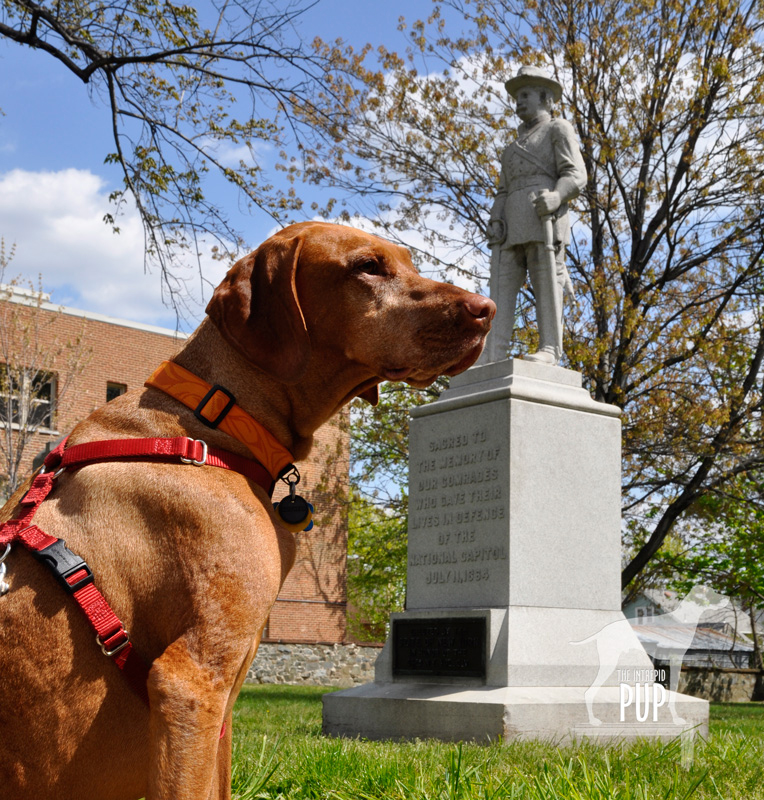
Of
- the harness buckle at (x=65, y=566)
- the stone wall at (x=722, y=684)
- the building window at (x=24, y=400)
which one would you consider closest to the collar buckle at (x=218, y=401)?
the harness buckle at (x=65, y=566)

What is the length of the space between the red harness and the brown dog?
0.02m

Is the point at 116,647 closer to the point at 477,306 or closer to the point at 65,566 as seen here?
the point at 65,566

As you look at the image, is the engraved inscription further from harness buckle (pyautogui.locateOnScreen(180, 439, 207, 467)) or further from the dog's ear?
harness buckle (pyautogui.locateOnScreen(180, 439, 207, 467))

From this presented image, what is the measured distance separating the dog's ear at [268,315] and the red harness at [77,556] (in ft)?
0.79

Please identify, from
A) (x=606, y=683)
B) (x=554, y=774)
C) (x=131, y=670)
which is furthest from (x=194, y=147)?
(x=131, y=670)

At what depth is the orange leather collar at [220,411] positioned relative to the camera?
2156mm

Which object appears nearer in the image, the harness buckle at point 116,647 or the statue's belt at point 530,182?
the harness buckle at point 116,647

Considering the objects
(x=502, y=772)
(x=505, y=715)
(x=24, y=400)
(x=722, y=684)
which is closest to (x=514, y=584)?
(x=505, y=715)

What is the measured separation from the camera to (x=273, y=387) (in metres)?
2.24

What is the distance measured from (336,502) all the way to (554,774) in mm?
14142

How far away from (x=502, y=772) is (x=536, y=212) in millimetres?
5591

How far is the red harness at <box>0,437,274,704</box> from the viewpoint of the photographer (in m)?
1.87

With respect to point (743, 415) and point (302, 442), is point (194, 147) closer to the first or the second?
point (302, 442)

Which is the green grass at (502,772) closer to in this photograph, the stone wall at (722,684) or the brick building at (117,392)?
the stone wall at (722,684)
